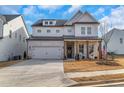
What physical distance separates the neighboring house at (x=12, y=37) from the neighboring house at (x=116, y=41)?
1346cm

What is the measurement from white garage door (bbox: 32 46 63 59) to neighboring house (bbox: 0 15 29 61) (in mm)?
2860

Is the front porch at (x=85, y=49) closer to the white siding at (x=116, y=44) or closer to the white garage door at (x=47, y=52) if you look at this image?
the white garage door at (x=47, y=52)

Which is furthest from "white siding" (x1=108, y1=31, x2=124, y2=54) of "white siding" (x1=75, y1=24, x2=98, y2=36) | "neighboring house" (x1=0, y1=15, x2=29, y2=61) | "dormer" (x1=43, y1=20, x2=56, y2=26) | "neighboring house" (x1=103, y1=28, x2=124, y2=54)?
"neighboring house" (x1=0, y1=15, x2=29, y2=61)

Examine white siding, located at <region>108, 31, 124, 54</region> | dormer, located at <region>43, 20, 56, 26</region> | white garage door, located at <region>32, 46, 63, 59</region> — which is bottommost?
white garage door, located at <region>32, 46, 63, 59</region>

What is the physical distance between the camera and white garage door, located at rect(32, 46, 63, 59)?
117 ft

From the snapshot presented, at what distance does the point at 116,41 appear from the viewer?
45.2 meters

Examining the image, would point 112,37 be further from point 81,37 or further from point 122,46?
point 81,37

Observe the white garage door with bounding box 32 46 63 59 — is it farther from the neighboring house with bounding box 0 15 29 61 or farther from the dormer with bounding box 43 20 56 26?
the dormer with bounding box 43 20 56 26

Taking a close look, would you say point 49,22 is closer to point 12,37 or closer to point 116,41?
point 12,37

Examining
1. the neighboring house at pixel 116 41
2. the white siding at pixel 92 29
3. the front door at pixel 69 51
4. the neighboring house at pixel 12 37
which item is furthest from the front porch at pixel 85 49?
the neighboring house at pixel 116 41

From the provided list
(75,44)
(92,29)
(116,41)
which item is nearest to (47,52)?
(75,44)

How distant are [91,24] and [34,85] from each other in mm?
23271

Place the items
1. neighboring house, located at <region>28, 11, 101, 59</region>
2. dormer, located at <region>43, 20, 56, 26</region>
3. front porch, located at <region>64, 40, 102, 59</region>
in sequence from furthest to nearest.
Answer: dormer, located at <region>43, 20, 56, 26</region>, neighboring house, located at <region>28, 11, 101, 59</region>, front porch, located at <region>64, 40, 102, 59</region>

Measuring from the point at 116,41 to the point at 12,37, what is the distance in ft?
58.6
